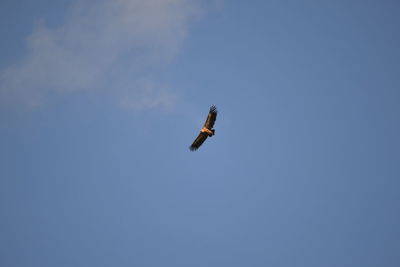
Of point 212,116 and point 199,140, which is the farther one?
point 199,140

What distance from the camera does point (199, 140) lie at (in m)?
35.6

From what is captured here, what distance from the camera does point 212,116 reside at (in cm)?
3325

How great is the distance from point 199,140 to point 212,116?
3581mm
